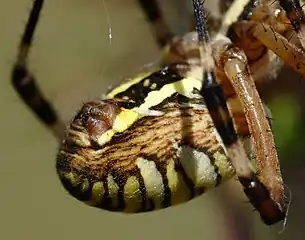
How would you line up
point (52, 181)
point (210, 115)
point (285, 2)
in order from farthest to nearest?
point (52, 181), point (285, 2), point (210, 115)

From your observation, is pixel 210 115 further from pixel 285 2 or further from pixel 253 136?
pixel 285 2

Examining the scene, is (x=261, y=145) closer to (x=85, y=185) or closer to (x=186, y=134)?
(x=186, y=134)

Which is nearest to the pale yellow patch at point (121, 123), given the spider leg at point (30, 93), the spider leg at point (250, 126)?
the spider leg at point (250, 126)

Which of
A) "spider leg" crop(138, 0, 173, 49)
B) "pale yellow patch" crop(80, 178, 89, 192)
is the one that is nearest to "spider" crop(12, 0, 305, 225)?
"pale yellow patch" crop(80, 178, 89, 192)

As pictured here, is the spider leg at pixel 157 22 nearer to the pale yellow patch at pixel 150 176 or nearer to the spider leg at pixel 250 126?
the spider leg at pixel 250 126

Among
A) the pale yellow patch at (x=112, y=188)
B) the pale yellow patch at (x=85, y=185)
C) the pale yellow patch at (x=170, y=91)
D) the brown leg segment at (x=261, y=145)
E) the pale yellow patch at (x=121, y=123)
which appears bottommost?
the brown leg segment at (x=261, y=145)

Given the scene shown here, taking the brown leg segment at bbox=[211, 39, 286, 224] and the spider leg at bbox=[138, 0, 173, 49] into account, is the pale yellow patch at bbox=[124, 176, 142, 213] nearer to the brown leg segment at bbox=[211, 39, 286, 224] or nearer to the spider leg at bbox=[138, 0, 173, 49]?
the brown leg segment at bbox=[211, 39, 286, 224]

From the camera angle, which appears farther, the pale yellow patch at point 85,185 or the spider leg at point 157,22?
the spider leg at point 157,22

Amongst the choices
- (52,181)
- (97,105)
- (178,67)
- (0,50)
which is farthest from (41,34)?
(97,105)
